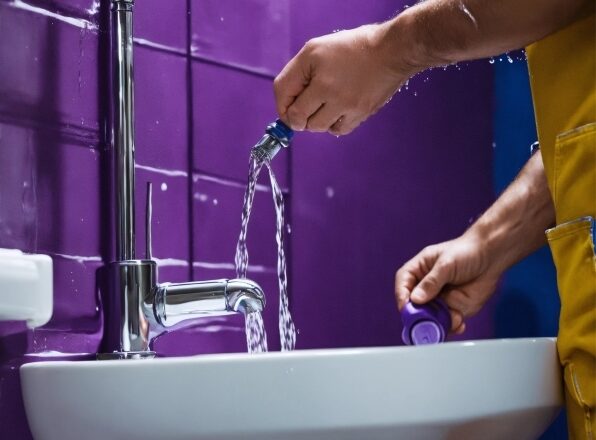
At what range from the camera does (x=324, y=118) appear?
3.73ft

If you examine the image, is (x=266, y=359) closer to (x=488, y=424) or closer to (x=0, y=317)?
(x=488, y=424)

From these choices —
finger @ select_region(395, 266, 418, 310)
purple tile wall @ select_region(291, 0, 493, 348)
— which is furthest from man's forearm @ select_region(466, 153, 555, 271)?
purple tile wall @ select_region(291, 0, 493, 348)

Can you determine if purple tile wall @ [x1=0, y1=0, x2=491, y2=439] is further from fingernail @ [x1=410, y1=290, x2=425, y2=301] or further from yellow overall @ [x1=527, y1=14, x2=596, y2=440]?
yellow overall @ [x1=527, y1=14, x2=596, y2=440]

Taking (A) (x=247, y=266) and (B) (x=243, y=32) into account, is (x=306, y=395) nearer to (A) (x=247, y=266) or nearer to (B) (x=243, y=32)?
(A) (x=247, y=266)

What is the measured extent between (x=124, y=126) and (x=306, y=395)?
47 centimetres

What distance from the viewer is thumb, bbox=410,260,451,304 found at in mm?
1199

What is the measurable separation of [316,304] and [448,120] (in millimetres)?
450

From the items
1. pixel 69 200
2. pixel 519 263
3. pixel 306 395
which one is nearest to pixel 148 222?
pixel 69 200

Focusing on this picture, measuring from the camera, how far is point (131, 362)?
0.83 m

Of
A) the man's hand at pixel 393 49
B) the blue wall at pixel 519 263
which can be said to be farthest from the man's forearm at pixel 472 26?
the blue wall at pixel 519 263

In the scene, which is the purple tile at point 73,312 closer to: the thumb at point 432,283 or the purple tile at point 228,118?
the purple tile at point 228,118

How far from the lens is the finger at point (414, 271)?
49.9 inches

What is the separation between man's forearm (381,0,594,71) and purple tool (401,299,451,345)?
309 mm

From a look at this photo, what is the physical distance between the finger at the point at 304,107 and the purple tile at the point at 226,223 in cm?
24
